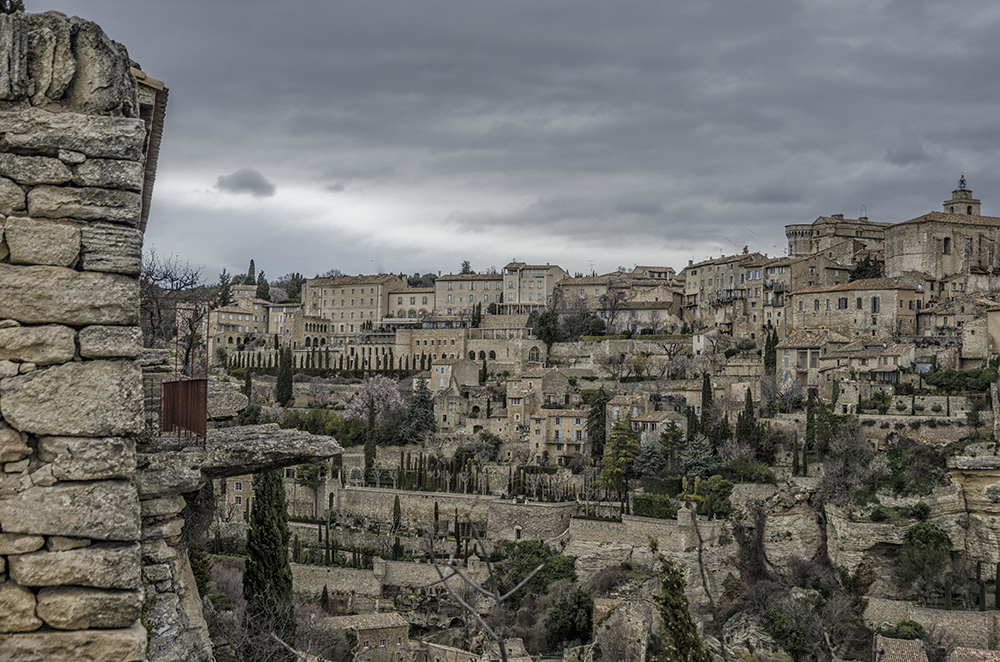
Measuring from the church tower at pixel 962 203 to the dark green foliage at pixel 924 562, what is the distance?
44.3 metres

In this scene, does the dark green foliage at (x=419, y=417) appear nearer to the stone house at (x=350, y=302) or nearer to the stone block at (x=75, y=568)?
the stone house at (x=350, y=302)

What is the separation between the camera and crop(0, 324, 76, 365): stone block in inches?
157

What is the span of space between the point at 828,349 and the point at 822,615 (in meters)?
22.5

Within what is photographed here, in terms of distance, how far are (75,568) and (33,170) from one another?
71.0 inches

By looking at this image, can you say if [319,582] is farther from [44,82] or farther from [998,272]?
[998,272]

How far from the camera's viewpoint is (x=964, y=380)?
4425 centimetres

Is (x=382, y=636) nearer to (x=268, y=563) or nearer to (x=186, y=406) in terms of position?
(x=268, y=563)

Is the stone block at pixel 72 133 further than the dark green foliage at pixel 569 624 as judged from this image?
No

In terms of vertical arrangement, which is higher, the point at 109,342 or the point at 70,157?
the point at 70,157

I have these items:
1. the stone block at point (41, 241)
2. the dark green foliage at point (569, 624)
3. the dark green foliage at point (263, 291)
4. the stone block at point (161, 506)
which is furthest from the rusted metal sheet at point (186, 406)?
the dark green foliage at point (263, 291)

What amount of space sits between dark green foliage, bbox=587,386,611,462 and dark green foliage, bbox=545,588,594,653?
577 inches

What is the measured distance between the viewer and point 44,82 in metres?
4.23

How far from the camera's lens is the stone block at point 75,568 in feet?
13.1

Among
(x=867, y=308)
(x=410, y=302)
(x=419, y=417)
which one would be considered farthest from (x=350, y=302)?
(x=867, y=308)
